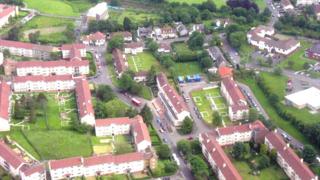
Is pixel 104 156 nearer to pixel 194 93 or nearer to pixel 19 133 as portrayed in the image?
pixel 19 133

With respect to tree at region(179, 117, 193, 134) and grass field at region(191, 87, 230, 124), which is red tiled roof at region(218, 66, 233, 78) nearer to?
grass field at region(191, 87, 230, 124)

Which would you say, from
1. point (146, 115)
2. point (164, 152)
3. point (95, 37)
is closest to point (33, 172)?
point (164, 152)

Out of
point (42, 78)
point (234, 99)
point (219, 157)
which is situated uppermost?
point (42, 78)

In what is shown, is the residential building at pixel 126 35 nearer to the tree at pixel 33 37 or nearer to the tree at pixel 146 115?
the tree at pixel 33 37

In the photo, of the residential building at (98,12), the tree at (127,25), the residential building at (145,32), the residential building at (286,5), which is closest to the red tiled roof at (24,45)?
the residential building at (98,12)

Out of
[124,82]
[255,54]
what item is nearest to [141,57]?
[124,82]

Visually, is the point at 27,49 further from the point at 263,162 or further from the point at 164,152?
the point at 263,162

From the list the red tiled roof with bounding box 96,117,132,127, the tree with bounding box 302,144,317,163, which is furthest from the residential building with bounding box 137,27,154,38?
the tree with bounding box 302,144,317,163
